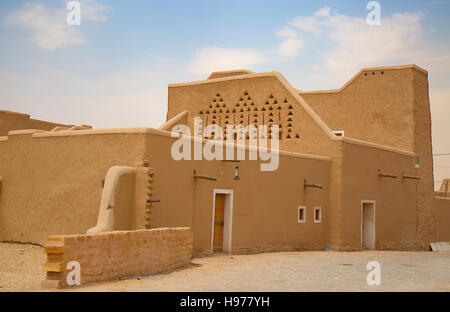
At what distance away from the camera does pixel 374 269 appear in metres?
11.7

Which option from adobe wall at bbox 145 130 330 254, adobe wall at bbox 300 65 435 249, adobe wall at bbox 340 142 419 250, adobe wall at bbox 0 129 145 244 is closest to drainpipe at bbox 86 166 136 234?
adobe wall at bbox 0 129 145 244

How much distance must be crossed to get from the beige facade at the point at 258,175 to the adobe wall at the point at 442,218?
8 centimetres

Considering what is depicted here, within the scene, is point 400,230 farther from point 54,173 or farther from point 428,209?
point 54,173

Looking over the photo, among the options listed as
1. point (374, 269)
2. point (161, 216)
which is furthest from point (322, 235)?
point (161, 216)

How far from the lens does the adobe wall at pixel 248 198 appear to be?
1247 centimetres

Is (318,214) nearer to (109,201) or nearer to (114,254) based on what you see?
(109,201)

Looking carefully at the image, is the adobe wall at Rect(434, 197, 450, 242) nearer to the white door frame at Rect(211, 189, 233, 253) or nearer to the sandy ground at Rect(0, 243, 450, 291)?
the sandy ground at Rect(0, 243, 450, 291)

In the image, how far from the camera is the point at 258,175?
50.2ft

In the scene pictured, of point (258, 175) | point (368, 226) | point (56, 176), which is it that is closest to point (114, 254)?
point (56, 176)

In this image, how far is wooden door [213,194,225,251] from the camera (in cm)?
1435

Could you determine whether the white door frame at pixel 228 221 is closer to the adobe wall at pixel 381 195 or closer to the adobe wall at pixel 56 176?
the adobe wall at pixel 56 176

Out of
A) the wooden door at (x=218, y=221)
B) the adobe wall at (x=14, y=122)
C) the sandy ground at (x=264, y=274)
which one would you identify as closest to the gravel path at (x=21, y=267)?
the sandy ground at (x=264, y=274)

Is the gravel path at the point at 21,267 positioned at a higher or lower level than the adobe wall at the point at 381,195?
lower

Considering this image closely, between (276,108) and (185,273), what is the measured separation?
390 inches
